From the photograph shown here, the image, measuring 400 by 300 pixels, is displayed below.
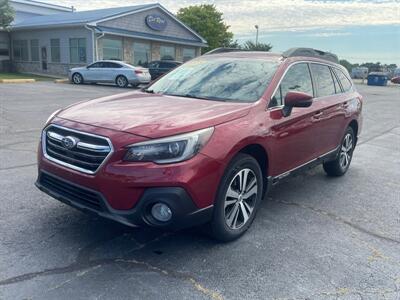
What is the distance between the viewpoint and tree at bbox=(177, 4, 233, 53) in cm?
4781

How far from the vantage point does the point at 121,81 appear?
2266 cm

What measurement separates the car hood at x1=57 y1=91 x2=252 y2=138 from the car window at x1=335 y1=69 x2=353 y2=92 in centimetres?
279

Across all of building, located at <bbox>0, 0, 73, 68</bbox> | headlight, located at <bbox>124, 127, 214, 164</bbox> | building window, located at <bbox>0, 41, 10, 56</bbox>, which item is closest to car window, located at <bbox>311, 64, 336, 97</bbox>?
headlight, located at <bbox>124, 127, 214, 164</bbox>

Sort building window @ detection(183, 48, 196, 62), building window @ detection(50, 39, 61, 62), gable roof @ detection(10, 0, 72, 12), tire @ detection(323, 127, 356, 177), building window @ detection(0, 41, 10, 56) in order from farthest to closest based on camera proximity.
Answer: gable roof @ detection(10, 0, 72, 12), building window @ detection(183, 48, 196, 62), building window @ detection(0, 41, 10, 56), building window @ detection(50, 39, 61, 62), tire @ detection(323, 127, 356, 177)

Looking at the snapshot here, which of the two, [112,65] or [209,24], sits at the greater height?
[209,24]

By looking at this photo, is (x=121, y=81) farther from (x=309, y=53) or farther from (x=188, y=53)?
(x=309, y=53)

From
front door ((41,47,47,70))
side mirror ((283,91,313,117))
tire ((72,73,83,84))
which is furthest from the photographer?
front door ((41,47,47,70))

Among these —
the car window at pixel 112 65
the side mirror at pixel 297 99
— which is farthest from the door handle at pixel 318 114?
the car window at pixel 112 65

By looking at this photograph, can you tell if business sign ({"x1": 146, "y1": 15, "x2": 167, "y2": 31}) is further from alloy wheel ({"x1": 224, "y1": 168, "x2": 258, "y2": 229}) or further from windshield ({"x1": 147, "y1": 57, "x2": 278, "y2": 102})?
alloy wheel ({"x1": 224, "y1": 168, "x2": 258, "y2": 229})

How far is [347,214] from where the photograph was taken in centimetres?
470

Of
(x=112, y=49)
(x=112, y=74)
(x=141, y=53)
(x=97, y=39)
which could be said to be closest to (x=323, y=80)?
(x=112, y=74)

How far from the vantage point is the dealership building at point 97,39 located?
90.5 ft

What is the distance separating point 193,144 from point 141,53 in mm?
29349

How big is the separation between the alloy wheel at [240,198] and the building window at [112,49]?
26153mm
